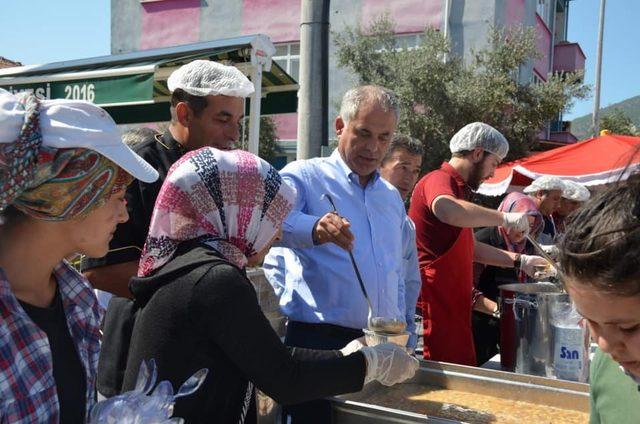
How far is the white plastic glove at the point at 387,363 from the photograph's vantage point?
1.44 meters

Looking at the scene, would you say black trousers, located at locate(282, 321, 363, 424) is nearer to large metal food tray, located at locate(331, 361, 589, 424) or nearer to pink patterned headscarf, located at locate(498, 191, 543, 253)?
large metal food tray, located at locate(331, 361, 589, 424)

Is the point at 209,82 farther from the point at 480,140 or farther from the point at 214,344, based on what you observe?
the point at 480,140

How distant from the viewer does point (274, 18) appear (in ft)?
46.4

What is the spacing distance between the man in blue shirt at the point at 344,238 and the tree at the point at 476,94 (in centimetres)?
818

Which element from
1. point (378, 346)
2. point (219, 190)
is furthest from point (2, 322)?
point (378, 346)

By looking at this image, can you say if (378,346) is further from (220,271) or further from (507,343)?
(507,343)

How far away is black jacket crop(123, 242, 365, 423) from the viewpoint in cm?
126

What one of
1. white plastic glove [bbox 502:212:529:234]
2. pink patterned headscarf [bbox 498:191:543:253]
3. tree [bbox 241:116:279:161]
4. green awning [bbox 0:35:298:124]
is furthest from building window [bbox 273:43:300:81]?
white plastic glove [bbox 502:212:529:234]

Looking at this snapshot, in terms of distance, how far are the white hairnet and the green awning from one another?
5.43 ft

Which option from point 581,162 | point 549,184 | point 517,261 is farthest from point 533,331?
point 581,162

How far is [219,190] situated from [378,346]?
1.81 ft

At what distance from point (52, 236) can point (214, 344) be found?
42 cm

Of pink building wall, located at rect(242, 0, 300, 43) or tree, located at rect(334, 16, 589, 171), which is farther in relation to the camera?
pink building wall, located at rect(242, 0, 300, 43)

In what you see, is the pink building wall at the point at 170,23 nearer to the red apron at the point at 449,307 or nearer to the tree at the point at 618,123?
the red apron at the point at 449,307
